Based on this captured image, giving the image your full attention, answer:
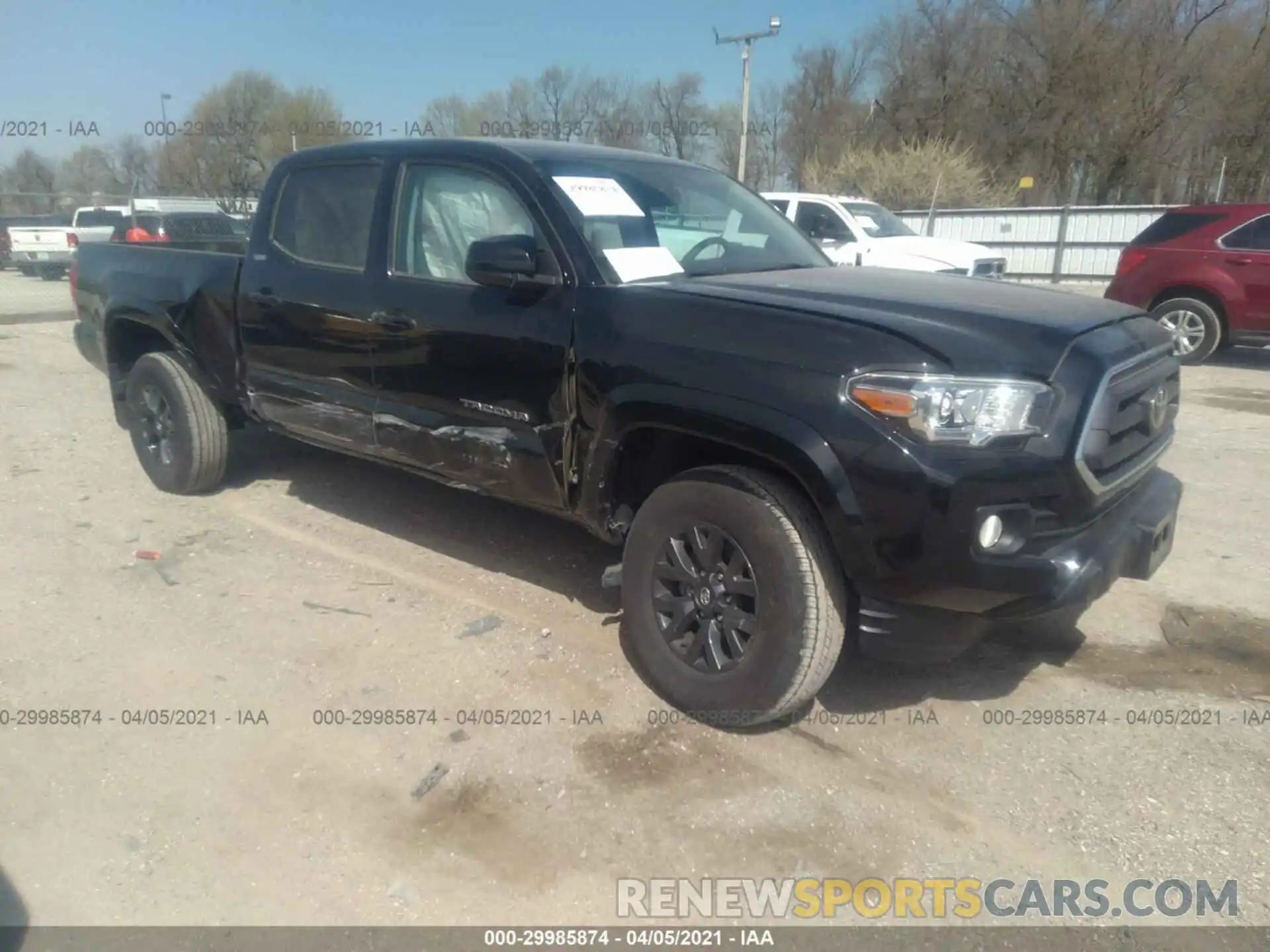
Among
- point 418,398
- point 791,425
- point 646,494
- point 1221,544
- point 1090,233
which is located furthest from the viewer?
point 1090,233

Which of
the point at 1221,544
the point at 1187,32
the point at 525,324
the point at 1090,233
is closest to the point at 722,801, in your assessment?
the point at 525,324

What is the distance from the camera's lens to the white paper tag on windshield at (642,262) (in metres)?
3.44

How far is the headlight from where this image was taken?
2.62 m

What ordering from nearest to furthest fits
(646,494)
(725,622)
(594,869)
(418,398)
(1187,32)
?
(594,869) < (725,622) < (646,494) < (418,398) < (1187,32)

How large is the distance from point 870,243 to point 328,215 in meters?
9.25

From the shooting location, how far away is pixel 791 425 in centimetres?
276

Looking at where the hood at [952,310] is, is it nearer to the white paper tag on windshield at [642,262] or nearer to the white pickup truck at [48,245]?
the white paper tag on windshield at [642,262]

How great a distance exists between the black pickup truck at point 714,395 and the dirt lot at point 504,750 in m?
0.34

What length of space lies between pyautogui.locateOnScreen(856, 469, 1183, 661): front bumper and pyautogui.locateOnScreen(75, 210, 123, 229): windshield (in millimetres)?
26251

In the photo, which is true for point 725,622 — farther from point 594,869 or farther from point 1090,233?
point 1090,233

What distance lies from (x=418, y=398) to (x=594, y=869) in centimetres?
208

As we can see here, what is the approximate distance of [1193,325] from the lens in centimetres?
1026

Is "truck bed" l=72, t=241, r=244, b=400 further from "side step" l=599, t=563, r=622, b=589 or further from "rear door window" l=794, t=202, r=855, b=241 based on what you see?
"rear door window" l=794, t=202, r=855, b=241

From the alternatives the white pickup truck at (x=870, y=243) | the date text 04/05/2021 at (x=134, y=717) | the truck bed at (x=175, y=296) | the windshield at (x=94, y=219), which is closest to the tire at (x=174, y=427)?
the truck bed at (x=175, y=296)
